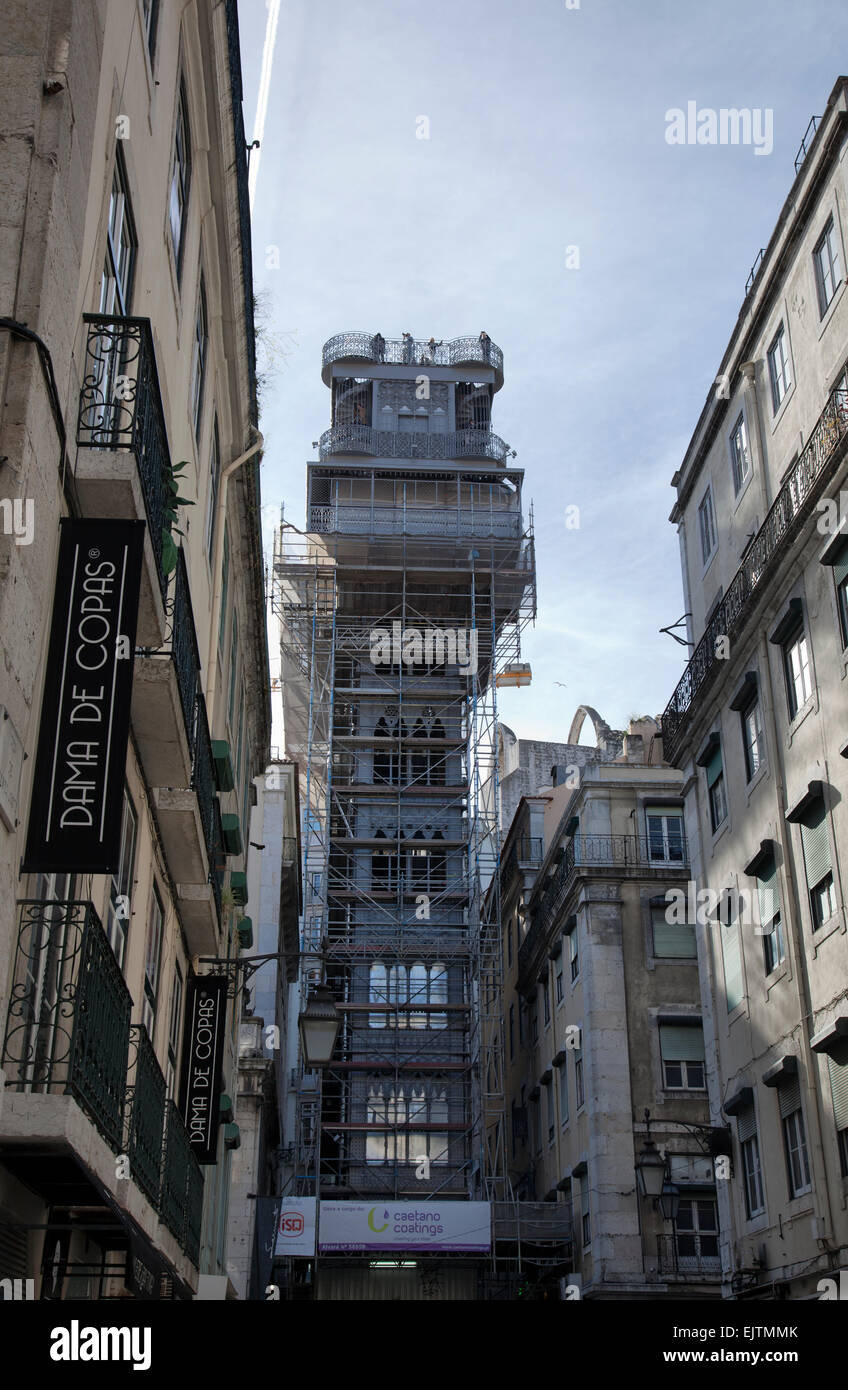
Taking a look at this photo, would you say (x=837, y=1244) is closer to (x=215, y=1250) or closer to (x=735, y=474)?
(x=215, y=1250)

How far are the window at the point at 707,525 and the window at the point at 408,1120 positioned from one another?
791 inches

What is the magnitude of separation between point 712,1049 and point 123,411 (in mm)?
Result: 15842

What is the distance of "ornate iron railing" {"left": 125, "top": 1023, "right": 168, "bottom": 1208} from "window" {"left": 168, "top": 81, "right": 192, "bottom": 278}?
6.67 meters

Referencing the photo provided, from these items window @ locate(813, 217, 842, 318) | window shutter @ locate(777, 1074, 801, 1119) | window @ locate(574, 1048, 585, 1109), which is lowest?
window shutter @ locate(777, 1074, 801, 1119)

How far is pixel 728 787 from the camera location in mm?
21547

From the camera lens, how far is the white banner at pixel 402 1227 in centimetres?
3041

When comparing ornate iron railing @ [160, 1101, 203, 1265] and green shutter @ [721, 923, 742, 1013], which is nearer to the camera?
ornate iron railing @ [160, 1101, 203, 1265]

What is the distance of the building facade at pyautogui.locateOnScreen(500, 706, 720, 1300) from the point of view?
2861cm

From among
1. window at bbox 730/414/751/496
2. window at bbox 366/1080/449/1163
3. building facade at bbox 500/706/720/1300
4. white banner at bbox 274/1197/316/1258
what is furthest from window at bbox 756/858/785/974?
window at bbox 366/1080/449/1163

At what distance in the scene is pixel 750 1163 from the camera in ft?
65.1

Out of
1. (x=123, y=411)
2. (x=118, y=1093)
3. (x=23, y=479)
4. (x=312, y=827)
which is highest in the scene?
(x=312, y=827)

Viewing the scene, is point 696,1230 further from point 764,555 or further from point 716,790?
point 764,555

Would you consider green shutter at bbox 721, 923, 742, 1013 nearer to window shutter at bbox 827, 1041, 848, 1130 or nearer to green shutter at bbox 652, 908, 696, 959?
window shutter at bbox 827, 1041, 848, 1130
